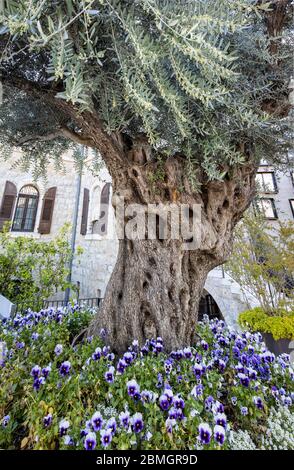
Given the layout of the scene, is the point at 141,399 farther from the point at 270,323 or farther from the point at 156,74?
the point at 270,323

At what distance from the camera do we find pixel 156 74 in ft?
3.51

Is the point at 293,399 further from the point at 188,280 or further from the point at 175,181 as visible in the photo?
the point at 175,181

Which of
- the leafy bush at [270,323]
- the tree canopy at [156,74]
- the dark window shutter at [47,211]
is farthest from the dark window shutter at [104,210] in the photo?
the tree canopy at [156,74]

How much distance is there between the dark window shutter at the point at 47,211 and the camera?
28.9ft

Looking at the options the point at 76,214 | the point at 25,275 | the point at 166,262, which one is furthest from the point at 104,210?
the point at 166,262

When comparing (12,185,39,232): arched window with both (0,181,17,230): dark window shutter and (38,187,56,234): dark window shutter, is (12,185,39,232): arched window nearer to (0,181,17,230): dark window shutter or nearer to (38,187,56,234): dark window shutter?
(0,181,17,230): dark window shutter

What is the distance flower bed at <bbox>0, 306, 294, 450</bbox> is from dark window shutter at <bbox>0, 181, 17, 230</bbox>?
7.90 metres

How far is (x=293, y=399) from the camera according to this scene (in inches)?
57.6

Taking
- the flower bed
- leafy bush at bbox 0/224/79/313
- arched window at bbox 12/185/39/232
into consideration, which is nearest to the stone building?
arched window at bbox 12/185/39/232

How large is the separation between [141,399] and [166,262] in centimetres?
94

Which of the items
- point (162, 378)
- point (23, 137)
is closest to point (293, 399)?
point (162, 378)

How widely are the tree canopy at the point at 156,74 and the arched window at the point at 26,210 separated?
726 cm

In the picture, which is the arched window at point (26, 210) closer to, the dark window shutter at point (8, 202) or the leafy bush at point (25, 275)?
the dark window shutter at point (8, 202)

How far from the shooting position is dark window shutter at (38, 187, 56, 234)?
880 centimetres
